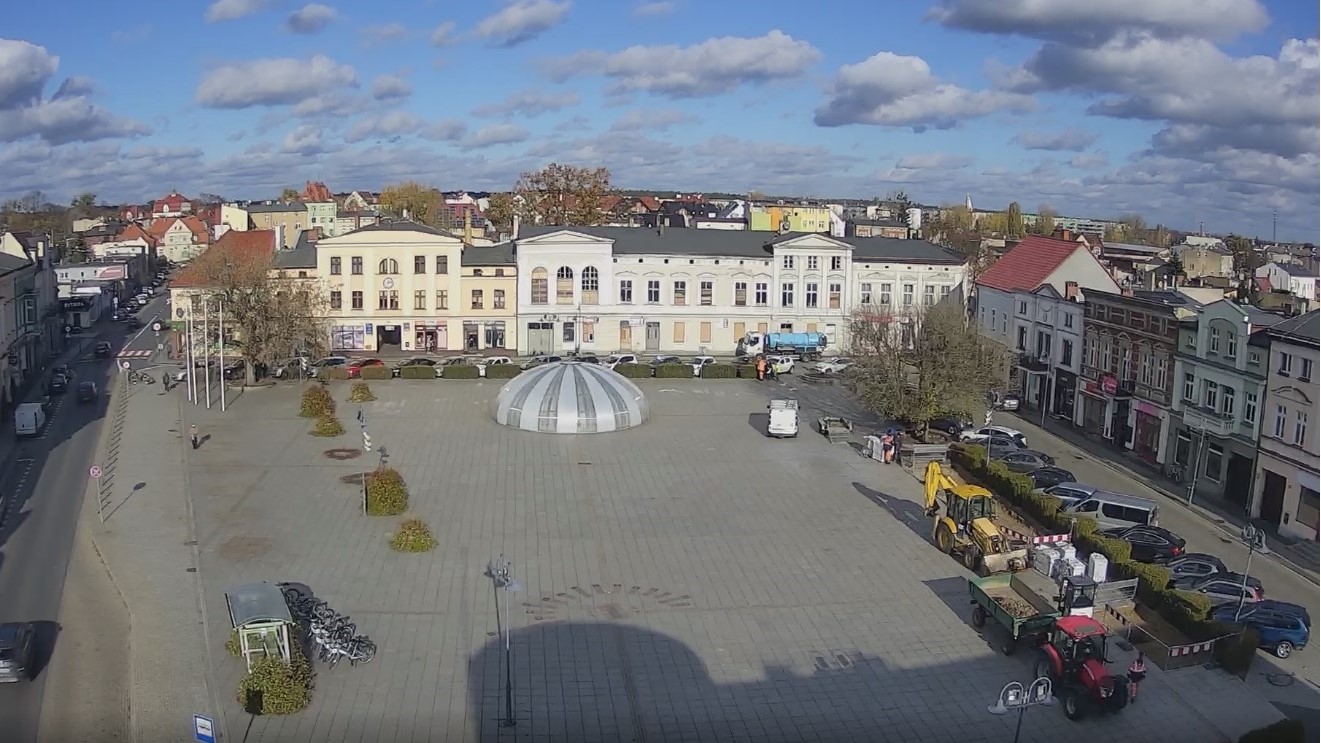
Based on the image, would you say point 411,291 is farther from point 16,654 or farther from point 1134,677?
point 1134,677

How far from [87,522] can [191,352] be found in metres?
18.7

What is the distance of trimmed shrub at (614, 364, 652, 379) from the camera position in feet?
183

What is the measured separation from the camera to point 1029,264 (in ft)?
177

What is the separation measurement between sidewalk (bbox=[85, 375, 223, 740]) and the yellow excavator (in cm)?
1778

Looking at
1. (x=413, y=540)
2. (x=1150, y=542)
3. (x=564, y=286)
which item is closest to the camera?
(x=413, y=540)

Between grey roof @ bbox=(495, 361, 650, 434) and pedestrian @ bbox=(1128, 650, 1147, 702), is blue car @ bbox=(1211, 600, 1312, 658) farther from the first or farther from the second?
grey roof @ bbox=(495, 361, 650, 434)

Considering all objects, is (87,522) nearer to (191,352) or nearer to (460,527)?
(460,527)

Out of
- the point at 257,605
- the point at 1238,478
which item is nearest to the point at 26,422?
the point at 257,605

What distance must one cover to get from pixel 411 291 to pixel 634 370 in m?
15.6

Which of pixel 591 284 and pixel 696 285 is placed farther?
pixel 696 285

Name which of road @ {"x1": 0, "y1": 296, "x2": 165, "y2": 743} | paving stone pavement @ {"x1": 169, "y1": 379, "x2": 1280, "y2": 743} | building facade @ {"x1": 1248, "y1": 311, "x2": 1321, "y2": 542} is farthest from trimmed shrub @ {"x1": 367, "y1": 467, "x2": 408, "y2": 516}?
building facade @ {"x1": 1248, "y1": 311, "x2": 1321, "y2": 542}

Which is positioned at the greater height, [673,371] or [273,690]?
[673,371]

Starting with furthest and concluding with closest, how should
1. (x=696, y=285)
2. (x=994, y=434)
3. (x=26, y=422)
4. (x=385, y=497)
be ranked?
(x=696, y=285) < (x=994, y=434) < (x=26, y=422) < (x=385, y=497)

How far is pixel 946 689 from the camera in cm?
2042
